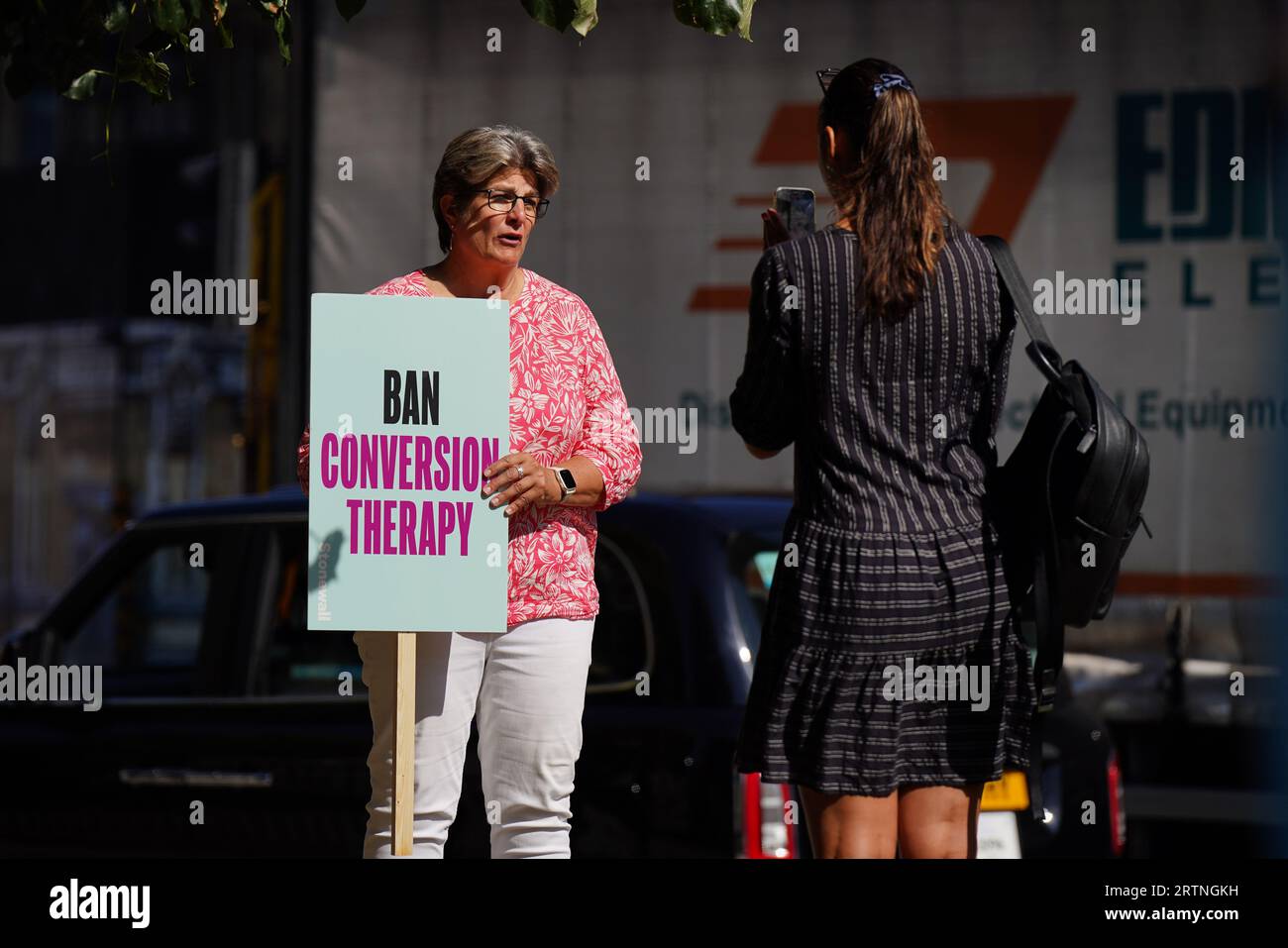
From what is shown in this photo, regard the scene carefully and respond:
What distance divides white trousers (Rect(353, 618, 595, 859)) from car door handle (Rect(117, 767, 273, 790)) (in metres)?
1.46

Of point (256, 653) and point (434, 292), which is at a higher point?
point (434, 292)

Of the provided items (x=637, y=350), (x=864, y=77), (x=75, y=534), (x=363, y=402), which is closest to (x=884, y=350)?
(x=864, y=77)

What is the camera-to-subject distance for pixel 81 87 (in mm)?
3131

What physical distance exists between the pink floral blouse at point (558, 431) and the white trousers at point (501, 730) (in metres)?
0.08

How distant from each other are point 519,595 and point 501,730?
26cm

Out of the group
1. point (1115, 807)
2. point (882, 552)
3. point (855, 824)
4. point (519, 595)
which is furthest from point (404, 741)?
point (1115, 807)

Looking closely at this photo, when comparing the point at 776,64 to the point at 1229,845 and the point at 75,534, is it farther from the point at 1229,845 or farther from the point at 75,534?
the point at 75,534

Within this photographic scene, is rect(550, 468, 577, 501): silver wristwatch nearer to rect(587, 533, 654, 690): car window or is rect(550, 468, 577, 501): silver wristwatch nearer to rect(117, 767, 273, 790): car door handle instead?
rect(587, 533, 654, 690): car window

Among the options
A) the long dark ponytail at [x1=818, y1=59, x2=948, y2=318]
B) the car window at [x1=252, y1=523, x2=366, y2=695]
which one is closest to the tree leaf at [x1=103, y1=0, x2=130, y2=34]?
the long dark ponytail at [x1=818, y1=59, x2=948, y2=318]

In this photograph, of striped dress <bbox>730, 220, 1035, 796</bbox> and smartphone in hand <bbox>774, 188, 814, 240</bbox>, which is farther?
smartphone in hand <bbox>774, 188, 814, 240</bbox>

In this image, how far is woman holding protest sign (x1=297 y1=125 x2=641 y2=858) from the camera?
331 cm

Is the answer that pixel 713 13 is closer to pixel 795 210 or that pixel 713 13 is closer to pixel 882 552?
pixel 795 210

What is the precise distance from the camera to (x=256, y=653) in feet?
16.4
